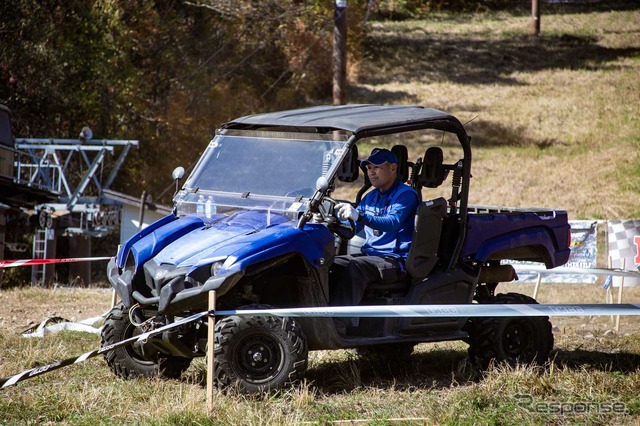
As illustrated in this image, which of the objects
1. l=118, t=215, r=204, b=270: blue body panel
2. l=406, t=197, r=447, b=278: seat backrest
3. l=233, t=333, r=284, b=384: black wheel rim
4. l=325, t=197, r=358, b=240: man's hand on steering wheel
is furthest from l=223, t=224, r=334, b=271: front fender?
l=406, t=197, r=447, b=278: seat backrest

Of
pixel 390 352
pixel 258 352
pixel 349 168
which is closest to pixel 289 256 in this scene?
pixel 258 352

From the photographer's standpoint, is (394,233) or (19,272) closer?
(394,233)

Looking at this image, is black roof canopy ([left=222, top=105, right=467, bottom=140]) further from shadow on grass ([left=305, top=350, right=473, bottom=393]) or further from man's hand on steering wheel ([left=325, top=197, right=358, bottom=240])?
shadow on grass ([left=305, top=350, right=473, bottom=393])

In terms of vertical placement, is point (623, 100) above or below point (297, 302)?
above

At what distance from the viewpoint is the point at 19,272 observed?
2034cm

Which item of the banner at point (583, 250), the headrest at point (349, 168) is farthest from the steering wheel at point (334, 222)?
the banner at point (583, 250)

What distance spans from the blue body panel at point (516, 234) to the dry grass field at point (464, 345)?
98cm

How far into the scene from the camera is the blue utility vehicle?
6109 mm

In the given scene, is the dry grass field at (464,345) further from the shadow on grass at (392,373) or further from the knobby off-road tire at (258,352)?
the knobby off-road tire at (258,352)

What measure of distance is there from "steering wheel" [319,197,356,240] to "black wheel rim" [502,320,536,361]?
5.93ft

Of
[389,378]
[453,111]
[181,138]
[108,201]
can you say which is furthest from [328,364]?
[453,111]

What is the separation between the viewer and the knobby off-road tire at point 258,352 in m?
6.01

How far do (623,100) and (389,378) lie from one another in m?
27.3

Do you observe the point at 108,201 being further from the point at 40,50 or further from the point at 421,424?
the point at 421,424
